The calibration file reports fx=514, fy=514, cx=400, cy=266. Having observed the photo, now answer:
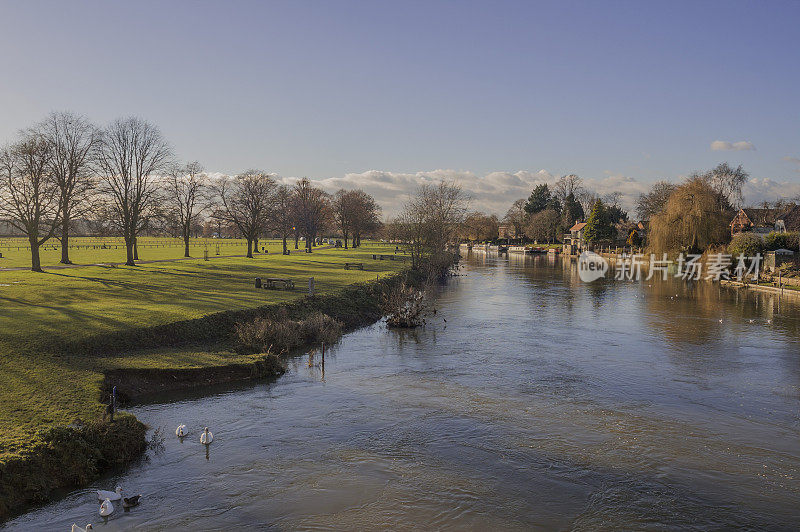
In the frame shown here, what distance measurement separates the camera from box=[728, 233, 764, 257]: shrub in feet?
191

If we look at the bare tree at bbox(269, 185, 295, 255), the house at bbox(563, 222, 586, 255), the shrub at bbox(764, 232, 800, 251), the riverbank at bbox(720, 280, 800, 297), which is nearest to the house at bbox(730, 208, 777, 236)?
the house at bbox(563, 222, 586, 255)

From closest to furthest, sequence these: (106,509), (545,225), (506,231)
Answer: (106,509), (545,225), (506,231)

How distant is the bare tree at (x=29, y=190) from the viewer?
39531mm

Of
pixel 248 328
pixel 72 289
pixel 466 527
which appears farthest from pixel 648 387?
pixel 72 289

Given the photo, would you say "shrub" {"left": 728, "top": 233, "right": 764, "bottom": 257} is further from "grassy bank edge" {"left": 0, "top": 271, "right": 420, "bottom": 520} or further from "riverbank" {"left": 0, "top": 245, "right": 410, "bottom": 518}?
"riverbank" {"left": 0, "top": 245, "right": 410, "bottom": 518}

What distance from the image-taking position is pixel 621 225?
13562 centimetres

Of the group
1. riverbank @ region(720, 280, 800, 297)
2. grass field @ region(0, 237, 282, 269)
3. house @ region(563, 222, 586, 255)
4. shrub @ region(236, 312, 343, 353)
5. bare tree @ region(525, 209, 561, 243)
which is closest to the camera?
shrub @ region(236, 312, 343, 353)

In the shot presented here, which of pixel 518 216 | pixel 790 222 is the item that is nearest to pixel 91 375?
pixel 790 222

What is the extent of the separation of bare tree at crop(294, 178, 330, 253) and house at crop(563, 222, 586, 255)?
191 ft

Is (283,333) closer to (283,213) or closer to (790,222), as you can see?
(283,213)

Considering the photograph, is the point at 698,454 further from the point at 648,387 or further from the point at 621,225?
the point at 621,225

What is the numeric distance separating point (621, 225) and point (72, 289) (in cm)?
13153

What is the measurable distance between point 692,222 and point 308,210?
197ft

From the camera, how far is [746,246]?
58.5 m
